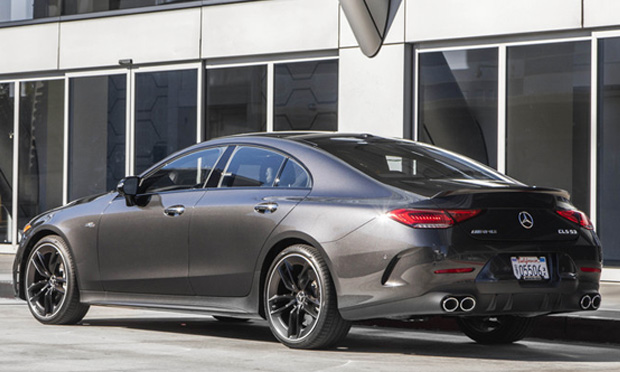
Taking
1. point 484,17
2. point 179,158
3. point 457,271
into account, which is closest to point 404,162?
point 457,271

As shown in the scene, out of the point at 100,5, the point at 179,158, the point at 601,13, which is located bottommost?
the point at 179,158

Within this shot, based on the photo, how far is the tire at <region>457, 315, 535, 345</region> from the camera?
8148mm

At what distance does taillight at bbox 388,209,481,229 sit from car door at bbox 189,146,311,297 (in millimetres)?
892

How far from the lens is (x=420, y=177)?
7.33 meters

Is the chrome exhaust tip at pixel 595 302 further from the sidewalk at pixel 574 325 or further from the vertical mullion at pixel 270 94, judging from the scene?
the vertical mullion at pixel 270 94

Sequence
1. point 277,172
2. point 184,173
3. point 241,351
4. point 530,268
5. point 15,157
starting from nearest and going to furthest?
point 530,268
point 241,351
point 277,172
point 184,173
point 15,157

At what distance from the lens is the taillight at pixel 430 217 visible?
6.79 metres

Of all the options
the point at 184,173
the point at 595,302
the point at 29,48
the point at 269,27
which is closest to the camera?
the point at 595,302

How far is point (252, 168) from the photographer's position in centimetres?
800

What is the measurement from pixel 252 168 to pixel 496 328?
6.91 feet

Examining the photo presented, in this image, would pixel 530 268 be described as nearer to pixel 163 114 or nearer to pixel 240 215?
pixel 240 215

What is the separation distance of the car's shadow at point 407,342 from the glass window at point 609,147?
4.82 metres

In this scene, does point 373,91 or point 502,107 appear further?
point 373,91

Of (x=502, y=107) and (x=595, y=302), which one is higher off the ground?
(x=502, y=107)
